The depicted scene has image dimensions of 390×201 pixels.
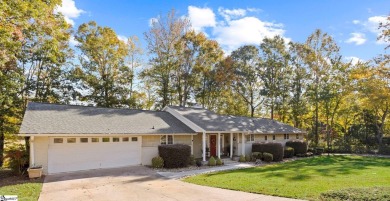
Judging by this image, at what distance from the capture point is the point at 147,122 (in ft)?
68.4

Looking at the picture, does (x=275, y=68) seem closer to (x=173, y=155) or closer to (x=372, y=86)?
(x=372, y=86)

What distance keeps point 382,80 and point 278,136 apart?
11.8m

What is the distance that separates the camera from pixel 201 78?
36844 mm

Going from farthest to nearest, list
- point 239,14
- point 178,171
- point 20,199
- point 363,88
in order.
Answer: point 363,88
point 239,14
point 178,171
point 20,199

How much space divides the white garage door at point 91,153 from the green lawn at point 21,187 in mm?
1836

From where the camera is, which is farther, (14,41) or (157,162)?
(157,162)

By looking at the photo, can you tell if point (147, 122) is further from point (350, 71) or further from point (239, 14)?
point (350, 71)

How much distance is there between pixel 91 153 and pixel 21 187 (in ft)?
16.8

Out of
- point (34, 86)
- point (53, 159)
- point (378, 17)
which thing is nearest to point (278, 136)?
point (378, 17)

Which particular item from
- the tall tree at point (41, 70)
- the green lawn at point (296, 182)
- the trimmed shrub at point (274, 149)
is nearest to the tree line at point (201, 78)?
the tall tree at point (41, 70)

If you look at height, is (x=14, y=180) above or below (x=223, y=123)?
below

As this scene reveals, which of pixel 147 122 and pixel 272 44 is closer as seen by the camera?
pixel 147 122

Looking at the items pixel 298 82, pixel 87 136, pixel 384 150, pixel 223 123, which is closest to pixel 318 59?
pixel 298 82

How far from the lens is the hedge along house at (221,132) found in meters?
22.4
